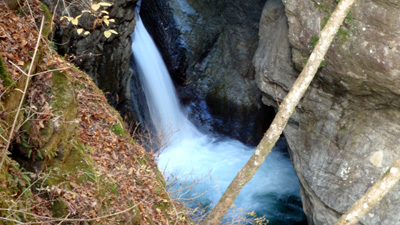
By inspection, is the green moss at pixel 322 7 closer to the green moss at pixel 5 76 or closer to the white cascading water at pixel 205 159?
the white cascading water at pixel 205 159

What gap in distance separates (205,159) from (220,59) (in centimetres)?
369

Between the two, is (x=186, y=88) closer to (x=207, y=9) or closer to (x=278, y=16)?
(x=207, y=9)

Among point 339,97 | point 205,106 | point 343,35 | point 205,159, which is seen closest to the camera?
point 343,35

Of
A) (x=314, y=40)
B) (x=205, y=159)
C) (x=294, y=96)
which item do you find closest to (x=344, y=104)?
(x=314, y=40)

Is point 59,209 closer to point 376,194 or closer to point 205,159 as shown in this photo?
point 376,194

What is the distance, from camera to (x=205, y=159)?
10.7 metres

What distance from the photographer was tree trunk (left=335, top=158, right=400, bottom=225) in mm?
3354

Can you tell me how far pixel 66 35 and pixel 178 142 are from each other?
16.7 ft

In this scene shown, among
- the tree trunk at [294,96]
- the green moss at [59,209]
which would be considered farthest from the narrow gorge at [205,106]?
the tree trunk at [294,96]

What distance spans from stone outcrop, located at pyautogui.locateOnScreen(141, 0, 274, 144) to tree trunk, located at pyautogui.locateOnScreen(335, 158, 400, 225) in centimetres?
857

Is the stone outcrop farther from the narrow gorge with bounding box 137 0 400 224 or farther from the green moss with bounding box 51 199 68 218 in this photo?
the green moss with bounding box 51 199 68 218

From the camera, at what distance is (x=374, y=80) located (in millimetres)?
6078

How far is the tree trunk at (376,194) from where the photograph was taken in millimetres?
3354

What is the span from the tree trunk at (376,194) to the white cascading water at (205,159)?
18.5 ft
